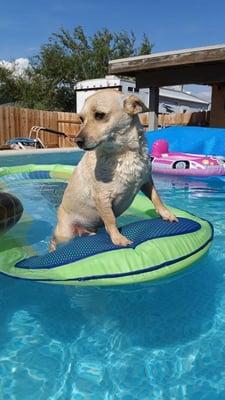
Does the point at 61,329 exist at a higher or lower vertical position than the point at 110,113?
lower

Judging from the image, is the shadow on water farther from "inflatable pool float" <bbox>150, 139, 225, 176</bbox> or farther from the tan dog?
"inflatable pool float" <bbox>150, 139, 225, 176</bbox>

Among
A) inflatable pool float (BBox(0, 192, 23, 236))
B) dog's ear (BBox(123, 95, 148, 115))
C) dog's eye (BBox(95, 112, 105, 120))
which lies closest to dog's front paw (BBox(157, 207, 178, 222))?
dog's ear (BBox(123, 95, 148, 115))

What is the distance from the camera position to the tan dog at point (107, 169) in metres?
3.11

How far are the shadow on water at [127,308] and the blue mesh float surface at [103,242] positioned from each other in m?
0.40

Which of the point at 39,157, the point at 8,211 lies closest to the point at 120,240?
the point at 8,211

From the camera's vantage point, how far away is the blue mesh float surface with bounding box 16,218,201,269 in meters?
3.29

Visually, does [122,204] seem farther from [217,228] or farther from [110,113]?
[217,228]

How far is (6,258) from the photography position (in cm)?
399

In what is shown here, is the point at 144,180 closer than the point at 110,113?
No

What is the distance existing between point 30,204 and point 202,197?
11.0 feet

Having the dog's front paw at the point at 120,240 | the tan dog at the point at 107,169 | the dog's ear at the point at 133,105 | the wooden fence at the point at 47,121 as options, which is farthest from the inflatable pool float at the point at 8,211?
the wooden fence at the point at 47,121

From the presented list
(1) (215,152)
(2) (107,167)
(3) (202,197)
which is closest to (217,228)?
(3) (202,197)

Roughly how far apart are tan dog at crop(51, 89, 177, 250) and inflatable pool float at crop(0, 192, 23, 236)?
0.60 m

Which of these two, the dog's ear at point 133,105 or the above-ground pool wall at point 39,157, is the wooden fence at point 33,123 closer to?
the above-ground pool wall at point 39,157
